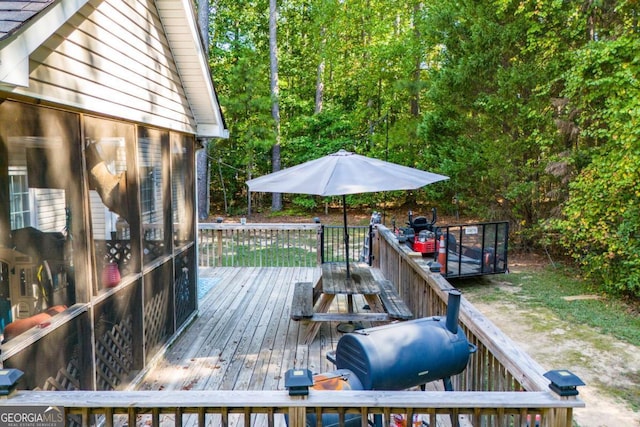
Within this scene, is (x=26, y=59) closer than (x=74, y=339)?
Yes

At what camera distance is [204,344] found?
15.8 ft

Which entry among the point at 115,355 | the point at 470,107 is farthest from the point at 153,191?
the point at 470,107

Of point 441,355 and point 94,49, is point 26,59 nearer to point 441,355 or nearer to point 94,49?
point 94,49

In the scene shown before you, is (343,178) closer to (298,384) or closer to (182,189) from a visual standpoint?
(182,189)

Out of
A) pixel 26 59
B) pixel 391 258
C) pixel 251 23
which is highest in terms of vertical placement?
pixel 251 23

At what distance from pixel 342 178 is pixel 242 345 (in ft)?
6.86

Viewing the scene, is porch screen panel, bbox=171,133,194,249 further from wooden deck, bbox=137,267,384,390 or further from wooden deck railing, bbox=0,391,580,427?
wooden deck railing, bbox=0,391,580,427

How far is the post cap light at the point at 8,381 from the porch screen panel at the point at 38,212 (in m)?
0.50

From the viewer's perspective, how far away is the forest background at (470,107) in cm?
774

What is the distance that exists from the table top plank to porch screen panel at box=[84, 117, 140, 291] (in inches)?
78.0

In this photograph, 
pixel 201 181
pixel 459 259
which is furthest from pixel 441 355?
pixel 201 181

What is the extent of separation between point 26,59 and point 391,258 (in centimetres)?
512

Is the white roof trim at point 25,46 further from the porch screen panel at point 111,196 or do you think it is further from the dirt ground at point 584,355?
the dirt ground at point 584,355

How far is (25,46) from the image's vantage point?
212 centimetres
